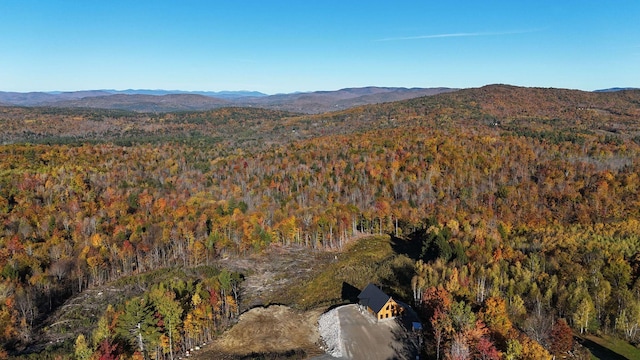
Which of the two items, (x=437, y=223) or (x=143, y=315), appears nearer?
(x=143, y=315)

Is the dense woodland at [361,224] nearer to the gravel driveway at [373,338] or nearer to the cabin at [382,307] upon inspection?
the gravel driveway at [373,338]

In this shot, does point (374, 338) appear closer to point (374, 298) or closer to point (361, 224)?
point (374, 298)

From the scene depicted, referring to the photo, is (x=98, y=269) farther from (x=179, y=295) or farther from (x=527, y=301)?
(x=527, y=301)

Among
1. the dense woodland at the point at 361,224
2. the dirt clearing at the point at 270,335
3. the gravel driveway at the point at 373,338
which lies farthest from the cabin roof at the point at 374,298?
the dirt clearing at the point at 270,335

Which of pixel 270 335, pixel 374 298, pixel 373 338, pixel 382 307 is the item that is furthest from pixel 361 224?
pixel 373 338

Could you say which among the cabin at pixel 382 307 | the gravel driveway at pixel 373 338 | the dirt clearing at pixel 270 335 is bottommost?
the dirt clearing at pixel 270 335

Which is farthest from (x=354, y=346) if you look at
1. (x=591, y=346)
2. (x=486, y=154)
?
(x=486, y=154)

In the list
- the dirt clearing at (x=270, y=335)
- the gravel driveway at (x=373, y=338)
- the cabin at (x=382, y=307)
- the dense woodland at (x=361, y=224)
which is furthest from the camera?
the cabin at (x=382, y=307)

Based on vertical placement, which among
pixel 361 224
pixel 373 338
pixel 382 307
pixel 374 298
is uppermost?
pixel 382 307
